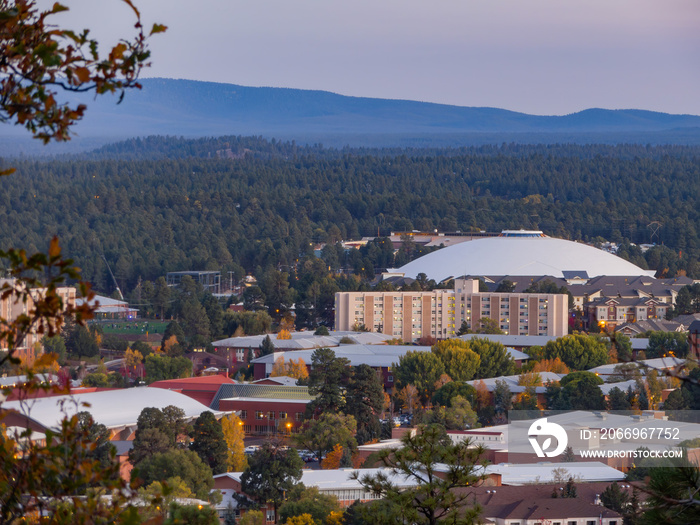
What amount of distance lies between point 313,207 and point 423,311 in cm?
6290

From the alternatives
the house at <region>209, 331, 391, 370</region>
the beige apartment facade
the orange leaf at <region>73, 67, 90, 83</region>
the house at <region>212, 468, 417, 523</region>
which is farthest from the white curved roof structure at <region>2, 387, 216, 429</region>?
the orange leaf at <region>73, 67, 90, 83</region>

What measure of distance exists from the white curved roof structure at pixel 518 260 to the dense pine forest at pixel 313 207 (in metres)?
5.48

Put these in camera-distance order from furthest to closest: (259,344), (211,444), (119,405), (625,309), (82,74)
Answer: (625,309) < (259,344) < (119,405) < (211,444) < (82,74)

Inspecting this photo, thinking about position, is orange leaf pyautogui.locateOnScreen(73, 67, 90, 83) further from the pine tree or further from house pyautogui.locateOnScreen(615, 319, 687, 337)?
house pyautogui.locateOnScreen(615, 319, 687, 337)

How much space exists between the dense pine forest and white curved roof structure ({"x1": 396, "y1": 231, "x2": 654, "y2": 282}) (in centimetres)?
548

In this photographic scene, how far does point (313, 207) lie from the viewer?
13012 centimetres

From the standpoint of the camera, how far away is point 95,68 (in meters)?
3.77

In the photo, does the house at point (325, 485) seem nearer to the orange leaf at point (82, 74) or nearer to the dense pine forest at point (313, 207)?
the orange leaf at point (82, 74)

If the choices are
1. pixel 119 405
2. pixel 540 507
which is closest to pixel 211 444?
pixel 119 405

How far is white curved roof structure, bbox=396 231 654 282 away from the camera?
86.1 meters

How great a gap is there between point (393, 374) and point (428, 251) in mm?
55981

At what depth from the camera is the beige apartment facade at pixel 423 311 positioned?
67562mm

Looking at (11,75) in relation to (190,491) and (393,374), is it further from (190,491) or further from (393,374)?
(393,374)

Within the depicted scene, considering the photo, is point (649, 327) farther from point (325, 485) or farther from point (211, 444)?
point (325, 485)
